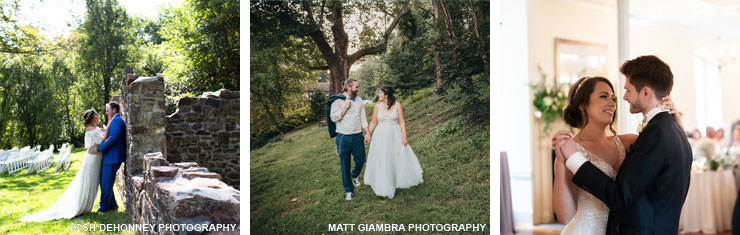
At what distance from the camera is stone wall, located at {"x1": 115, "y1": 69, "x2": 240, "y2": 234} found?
3273 millimetres

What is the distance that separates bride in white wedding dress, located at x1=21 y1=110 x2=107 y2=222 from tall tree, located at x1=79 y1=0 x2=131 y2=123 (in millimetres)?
153

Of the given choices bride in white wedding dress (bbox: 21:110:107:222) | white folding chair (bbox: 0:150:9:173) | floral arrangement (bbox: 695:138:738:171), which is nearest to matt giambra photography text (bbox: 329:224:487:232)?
bride in white wedding dress (bbox: 21:110:107:222)

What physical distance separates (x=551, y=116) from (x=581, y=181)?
14.8ft

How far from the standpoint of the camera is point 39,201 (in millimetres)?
4445

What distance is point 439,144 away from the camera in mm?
4277

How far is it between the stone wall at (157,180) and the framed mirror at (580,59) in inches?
195

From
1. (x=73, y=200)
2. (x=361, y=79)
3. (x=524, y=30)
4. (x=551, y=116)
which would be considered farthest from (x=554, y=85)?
(x=73, y=200)

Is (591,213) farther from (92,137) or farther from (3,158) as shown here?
(3,158)

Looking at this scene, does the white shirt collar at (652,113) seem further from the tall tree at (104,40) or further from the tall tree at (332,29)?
the tall tree at (104,40)

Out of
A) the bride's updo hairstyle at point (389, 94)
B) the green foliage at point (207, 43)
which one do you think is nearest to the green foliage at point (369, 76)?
the bride's updo hairstyle at point (389, 94)

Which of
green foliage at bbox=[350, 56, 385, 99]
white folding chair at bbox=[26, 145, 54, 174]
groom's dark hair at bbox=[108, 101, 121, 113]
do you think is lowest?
white folding chair at bbox=[26, 145, 54, 174]

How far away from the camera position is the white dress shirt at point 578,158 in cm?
263

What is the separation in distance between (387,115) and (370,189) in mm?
625

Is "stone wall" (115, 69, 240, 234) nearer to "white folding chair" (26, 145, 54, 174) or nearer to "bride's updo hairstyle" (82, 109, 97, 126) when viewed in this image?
"bride's updo hairstyle" (82, 109, 97, 126)
